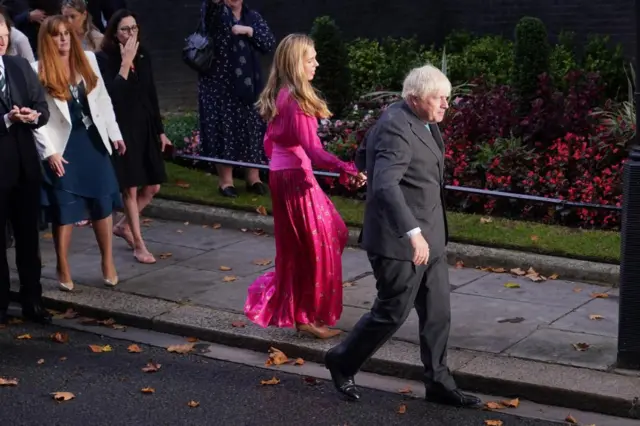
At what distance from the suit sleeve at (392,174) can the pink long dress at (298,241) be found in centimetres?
101

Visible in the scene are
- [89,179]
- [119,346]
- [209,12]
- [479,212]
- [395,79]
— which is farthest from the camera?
[395,79]

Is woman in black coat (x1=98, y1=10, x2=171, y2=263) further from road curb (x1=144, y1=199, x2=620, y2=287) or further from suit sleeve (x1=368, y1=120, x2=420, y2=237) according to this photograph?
suit sleeve (x1=368, y1=120, x2=420, y2=237)

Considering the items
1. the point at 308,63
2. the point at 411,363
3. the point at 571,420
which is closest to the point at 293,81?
the point at 308,63

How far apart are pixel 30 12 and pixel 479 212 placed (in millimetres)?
4288

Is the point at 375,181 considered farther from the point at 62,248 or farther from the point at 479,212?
the point at 479,212

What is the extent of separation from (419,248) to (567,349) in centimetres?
149

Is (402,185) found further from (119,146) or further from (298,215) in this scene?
(119,146)

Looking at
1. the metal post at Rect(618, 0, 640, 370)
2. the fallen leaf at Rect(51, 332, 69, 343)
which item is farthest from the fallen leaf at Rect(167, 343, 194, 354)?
the metal post at Rect(618, 0, 640, 370)

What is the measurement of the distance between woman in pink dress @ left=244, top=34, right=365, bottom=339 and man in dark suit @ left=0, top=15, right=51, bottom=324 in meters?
1.51

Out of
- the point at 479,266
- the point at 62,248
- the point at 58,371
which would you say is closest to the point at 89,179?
the point at 62,248

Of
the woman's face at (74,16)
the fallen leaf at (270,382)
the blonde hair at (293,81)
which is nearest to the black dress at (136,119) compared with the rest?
the woman's face at (74,16)

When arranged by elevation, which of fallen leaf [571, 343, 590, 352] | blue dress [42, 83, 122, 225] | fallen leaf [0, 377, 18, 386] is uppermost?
blue dress [42, 83, 122, 225]

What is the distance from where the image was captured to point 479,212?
10016 mm

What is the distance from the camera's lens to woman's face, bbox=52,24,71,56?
7.91 m
